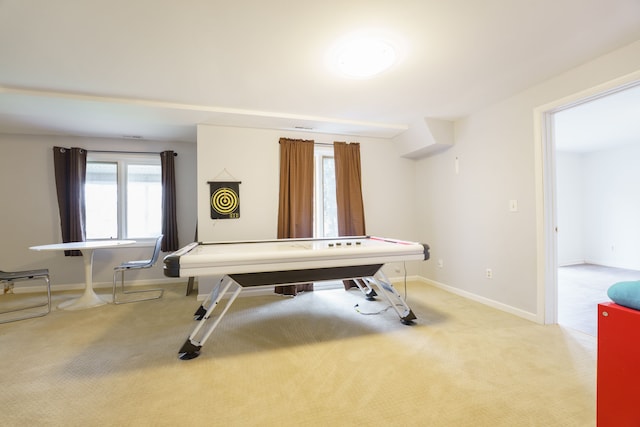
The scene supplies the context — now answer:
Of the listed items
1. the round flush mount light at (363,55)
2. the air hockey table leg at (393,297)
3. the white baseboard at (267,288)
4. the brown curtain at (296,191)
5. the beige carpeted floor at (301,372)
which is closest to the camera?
the beige carpeted floor at (301,372)

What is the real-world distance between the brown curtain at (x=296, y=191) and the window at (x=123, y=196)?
7.01 ft

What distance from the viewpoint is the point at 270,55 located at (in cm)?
200

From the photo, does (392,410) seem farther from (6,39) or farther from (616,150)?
(616,150)

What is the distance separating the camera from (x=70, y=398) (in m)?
1.48

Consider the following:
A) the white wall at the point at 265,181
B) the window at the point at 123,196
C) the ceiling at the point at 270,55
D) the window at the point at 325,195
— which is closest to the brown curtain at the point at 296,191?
the white wall at the point at 265,181

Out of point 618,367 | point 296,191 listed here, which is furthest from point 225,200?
point 618,367

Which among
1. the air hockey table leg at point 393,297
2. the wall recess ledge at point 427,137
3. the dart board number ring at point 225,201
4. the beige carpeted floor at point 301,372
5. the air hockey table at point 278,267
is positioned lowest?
the beige carpeted floor at point 301,372

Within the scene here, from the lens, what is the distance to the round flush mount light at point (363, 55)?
181 centimetres

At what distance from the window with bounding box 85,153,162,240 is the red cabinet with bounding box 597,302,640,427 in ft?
15.8

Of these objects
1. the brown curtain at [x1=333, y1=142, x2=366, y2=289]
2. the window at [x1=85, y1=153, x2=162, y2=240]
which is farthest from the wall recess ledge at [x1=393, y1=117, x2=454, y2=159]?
the window at [x1=85, y1=153, x2=162, y2=240]

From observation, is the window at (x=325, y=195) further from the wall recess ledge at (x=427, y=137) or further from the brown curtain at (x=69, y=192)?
the brown curtain at (x=69, y=192)

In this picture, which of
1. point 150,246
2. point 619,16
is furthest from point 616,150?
point 150,246

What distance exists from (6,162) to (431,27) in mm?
5426

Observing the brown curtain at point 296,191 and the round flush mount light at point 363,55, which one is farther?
the brown curtain at point 296,191
